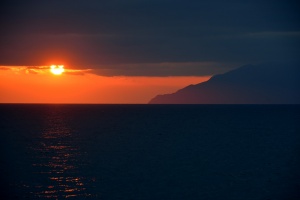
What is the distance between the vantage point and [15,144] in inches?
3740

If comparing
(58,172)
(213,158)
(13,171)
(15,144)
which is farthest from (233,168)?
(15,144)

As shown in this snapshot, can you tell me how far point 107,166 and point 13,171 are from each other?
40.9 ft

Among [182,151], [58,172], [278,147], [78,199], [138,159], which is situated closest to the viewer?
[78,199]

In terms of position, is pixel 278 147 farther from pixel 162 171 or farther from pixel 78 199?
pixel 78 199

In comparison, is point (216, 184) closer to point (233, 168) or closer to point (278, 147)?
point (233, 168)

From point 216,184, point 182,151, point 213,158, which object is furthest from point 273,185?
point 182,151

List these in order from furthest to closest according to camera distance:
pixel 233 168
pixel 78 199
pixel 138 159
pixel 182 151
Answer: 1. pixel 182 151
2. pixel 138 159
3. pixel 233 168
4. pixel 78 199

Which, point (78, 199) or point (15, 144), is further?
point (15, 144)

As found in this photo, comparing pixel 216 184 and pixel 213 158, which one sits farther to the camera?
pixel 213 158

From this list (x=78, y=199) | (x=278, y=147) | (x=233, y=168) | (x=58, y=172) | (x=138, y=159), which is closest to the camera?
(x=78, y=199)

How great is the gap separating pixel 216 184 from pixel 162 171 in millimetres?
9650

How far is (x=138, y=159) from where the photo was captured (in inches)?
2835

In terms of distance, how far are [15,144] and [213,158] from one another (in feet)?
141

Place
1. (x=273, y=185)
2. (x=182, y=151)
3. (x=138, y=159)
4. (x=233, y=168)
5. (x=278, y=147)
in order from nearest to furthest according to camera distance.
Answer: (x=273, y=185), (x=233, y=168), (x=138, y=159), (x=182, y=151), (x=278, y=147)
